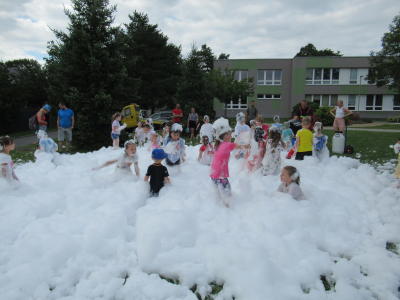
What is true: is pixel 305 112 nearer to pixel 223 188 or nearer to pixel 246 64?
pixel 223 188

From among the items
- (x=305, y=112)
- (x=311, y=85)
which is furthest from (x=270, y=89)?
(x=305, y=112)

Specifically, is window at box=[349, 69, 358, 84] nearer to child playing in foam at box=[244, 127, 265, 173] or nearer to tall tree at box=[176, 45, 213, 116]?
tall tree at box=[176, 45, 213, 116]

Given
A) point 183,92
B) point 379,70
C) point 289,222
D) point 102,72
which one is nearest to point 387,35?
point 379,70

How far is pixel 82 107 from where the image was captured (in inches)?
451

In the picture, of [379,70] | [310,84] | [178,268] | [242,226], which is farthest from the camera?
[310,84]

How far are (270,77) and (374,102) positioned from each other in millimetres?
13291

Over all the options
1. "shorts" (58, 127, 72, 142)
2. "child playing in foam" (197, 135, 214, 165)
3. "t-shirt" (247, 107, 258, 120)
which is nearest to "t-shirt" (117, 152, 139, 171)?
"child playing in foam" (197, 135, 214, 165)

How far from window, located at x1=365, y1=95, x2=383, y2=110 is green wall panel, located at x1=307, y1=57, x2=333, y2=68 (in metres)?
6.80

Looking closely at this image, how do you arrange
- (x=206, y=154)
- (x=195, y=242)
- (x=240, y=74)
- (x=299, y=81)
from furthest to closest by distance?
(x=240, y=74) < (x=299, y=81) < (x=206, y=154) < (x=195, y=242)

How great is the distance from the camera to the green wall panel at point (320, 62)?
3278 cm

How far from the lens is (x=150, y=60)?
113ft

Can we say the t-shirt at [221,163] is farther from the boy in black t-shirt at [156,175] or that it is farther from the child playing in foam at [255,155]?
the child playing in foam at [255,155]

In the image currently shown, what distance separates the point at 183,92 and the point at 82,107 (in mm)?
6118

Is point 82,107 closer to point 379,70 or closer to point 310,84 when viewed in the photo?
point 310,84
